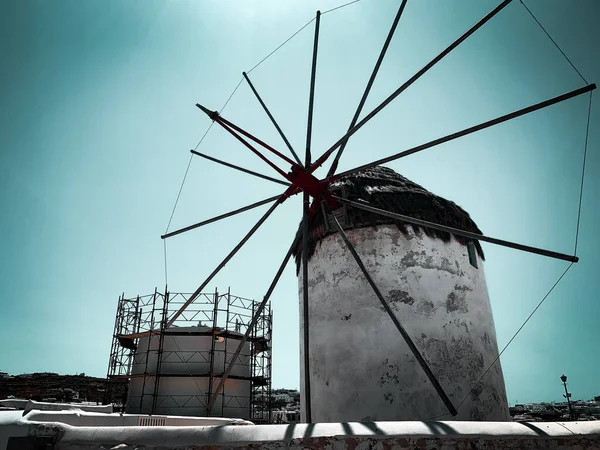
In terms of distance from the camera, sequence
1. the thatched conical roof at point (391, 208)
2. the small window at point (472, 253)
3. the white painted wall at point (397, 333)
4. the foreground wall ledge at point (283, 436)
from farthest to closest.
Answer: the small window at point (472, 253)
the thatched conical roof at point (391, 208)
the white painted wall at point (397, 333)
the foreground wall ledge at point (283, 436)

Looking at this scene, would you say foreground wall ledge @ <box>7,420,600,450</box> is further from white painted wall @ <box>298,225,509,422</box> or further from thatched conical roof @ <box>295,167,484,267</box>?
thatched conical roof @ <box>295,167,484,267</box>

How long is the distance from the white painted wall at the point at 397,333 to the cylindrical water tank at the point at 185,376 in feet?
41.5

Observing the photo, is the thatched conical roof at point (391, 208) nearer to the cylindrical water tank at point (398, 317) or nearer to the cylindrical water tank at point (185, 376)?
the cylindrical water tank at point (398, 317)

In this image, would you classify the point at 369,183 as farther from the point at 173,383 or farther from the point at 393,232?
the point at 173,383

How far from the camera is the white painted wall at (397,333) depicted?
300 inches

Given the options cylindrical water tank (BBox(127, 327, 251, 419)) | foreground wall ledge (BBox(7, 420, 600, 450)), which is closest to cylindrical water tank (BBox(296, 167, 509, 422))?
foreground wall ledge (BBox(7, 420, 600, 450))

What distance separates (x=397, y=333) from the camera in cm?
788

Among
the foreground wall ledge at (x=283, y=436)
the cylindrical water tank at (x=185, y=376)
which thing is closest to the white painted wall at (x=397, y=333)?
the foreground wall ledge at (x=283, y=436)

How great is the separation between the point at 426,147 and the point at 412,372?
4214mm

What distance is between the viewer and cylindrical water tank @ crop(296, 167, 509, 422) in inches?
301

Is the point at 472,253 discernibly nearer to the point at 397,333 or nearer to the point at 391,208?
the point at 391,208

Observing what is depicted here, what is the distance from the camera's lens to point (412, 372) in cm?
760

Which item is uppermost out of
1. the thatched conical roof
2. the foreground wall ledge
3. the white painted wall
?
the thatched conical roof

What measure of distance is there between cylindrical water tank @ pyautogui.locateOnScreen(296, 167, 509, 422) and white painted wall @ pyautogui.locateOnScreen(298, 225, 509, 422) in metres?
0.02
